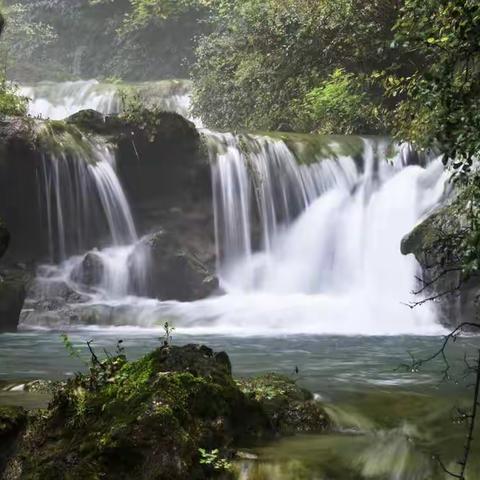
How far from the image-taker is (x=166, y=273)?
55.0ft

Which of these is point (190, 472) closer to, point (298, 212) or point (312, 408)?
point (312, 408)

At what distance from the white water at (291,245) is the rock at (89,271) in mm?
85

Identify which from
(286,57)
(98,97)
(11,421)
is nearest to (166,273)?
(286,57)

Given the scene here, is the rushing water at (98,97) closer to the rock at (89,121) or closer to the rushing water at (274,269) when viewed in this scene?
the rock at (89,121)

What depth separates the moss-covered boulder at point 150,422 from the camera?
3.79 m

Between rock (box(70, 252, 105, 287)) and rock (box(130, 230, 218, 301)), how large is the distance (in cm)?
82

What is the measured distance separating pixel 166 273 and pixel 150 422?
12.9 meters

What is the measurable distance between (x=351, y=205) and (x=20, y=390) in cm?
1312

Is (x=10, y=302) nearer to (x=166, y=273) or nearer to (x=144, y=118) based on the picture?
(x=166, y=273)

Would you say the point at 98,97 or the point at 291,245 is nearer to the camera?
the point at 291,245

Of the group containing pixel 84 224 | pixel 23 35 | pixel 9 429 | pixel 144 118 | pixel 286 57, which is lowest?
pixel 9 429

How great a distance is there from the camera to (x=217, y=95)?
2450cm

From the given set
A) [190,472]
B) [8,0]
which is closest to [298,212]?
[190,472]

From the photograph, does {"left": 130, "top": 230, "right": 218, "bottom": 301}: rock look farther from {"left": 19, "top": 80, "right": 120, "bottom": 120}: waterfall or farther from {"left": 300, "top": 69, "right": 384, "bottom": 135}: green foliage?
{"left": 19, "top": 80, "right": 120, "bottom": 120}: waterfall
